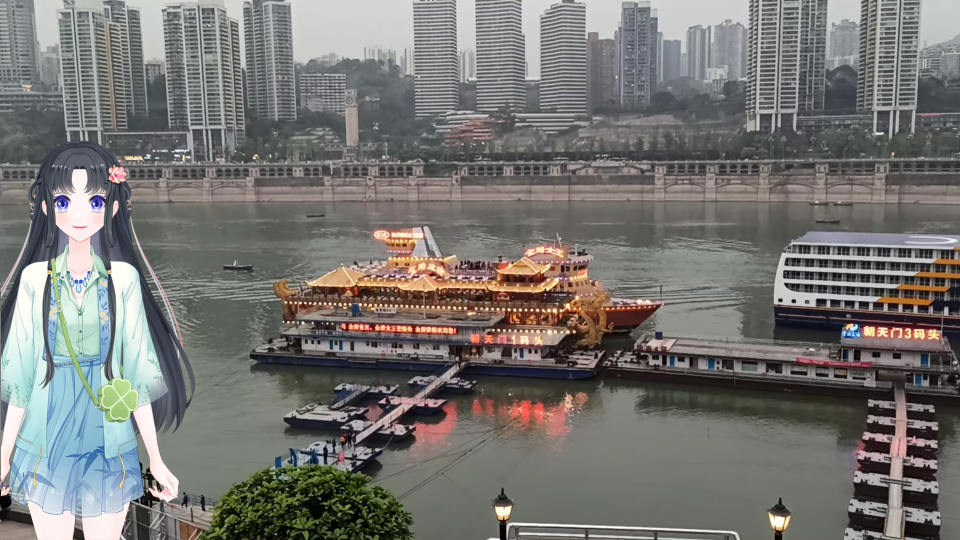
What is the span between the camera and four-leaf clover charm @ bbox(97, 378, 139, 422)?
663 cm

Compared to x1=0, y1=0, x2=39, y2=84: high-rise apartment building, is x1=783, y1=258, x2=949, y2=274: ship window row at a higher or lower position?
lower

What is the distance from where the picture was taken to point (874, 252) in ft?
87.2

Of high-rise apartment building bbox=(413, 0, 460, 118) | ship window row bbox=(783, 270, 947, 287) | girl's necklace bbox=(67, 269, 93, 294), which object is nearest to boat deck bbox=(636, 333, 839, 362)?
ship window row bbox=(783, 270, 947, 287)

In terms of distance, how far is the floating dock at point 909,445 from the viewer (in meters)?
16.8

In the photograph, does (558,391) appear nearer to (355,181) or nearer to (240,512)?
(240,512)

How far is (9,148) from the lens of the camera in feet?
359

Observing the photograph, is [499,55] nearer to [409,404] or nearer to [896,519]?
[409,404]

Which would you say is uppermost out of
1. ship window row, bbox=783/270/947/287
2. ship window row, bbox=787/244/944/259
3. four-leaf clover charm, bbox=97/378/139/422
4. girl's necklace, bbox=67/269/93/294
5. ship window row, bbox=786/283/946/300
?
girl's necklace, bbox=67/269/93/294

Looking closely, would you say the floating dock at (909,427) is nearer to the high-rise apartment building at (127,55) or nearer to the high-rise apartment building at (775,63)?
the high-rise apartment building at (775,63)

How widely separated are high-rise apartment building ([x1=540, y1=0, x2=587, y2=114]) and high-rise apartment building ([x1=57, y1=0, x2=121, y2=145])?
6475 centimetres

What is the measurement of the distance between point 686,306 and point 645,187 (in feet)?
166

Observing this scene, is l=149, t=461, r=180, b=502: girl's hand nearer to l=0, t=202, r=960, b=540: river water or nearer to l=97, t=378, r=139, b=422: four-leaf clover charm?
l=97, t=378, r=139, b=422: four-leaf clover charm

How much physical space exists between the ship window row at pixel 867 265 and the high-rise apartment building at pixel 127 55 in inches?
4480

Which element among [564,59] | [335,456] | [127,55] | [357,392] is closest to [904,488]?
[335,456]
